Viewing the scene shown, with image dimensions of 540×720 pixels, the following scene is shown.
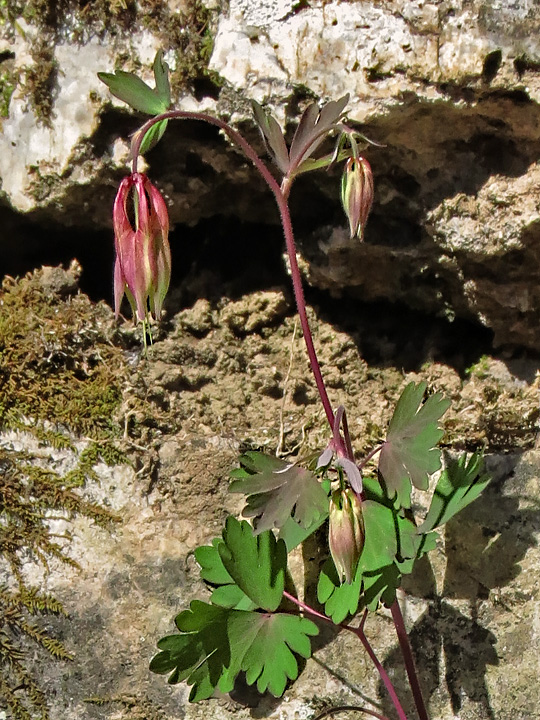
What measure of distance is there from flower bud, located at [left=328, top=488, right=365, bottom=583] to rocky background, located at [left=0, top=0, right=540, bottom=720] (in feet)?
1.23

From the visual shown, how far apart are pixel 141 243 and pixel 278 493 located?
1.98ft

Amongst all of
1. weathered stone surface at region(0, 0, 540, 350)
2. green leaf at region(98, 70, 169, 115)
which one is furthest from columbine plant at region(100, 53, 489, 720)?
weathered stone surface at region(0, 0, 540, 350)

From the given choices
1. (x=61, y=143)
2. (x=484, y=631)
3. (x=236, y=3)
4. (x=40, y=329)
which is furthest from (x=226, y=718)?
(x=236, y=3)

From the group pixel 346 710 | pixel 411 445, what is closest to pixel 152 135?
pixel 411 445

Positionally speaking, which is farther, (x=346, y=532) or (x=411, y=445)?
(x=411, y=445)

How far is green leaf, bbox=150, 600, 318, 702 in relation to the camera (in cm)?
155

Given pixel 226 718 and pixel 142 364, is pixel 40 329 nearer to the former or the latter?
pixel 142 364

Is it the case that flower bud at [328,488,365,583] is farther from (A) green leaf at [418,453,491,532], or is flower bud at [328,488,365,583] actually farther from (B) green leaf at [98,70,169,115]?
(B) green leaf at [98,70,169,115]

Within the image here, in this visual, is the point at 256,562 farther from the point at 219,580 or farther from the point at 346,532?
the point at 346,532

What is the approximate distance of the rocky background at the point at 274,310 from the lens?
67.7 inches

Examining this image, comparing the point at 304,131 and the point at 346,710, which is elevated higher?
the point at 304,131

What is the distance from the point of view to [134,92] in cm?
155

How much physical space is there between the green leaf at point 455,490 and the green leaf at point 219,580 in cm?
45

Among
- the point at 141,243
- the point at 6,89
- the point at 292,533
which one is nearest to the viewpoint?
the point at 141,243
